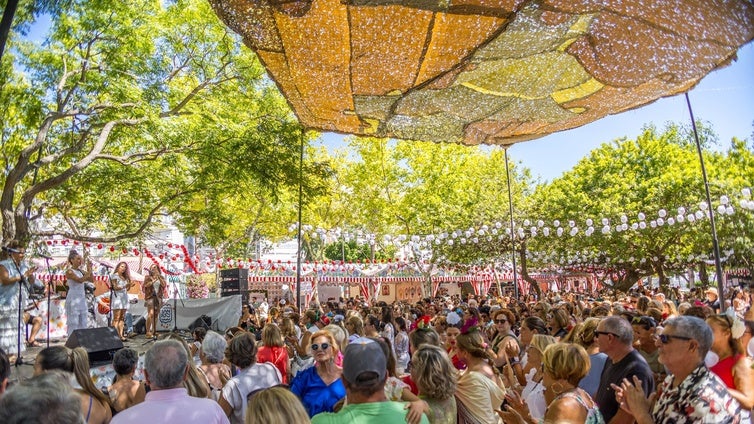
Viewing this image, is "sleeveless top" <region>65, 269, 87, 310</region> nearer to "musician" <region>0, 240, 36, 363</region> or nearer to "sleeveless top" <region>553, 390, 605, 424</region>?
"musician" <region>0, 240, 36, 363</region>

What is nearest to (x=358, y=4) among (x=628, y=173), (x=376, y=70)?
(x=376, y=70)

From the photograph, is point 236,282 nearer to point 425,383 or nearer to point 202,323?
→ point 202,323

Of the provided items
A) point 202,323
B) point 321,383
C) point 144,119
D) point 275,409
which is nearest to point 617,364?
point 321,383

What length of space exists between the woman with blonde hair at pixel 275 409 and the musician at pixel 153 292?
Result: 10241 mm

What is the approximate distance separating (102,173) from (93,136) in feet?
2.42

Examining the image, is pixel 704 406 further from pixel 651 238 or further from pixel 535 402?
pixel 651 238

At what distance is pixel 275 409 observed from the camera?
209cm

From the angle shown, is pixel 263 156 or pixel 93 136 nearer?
pixel 263 156

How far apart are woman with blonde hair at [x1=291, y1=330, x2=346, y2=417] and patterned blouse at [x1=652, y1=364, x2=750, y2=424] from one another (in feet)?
6.17

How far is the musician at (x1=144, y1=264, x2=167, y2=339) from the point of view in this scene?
1179cm

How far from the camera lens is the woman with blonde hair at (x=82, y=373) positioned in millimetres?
3033

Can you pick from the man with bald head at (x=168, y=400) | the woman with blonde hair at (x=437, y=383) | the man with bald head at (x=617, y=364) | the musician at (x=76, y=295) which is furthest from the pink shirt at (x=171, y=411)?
the musician at (x=76, y=295)

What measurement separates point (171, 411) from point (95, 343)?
3.01 m

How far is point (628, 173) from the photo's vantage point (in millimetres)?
26578
